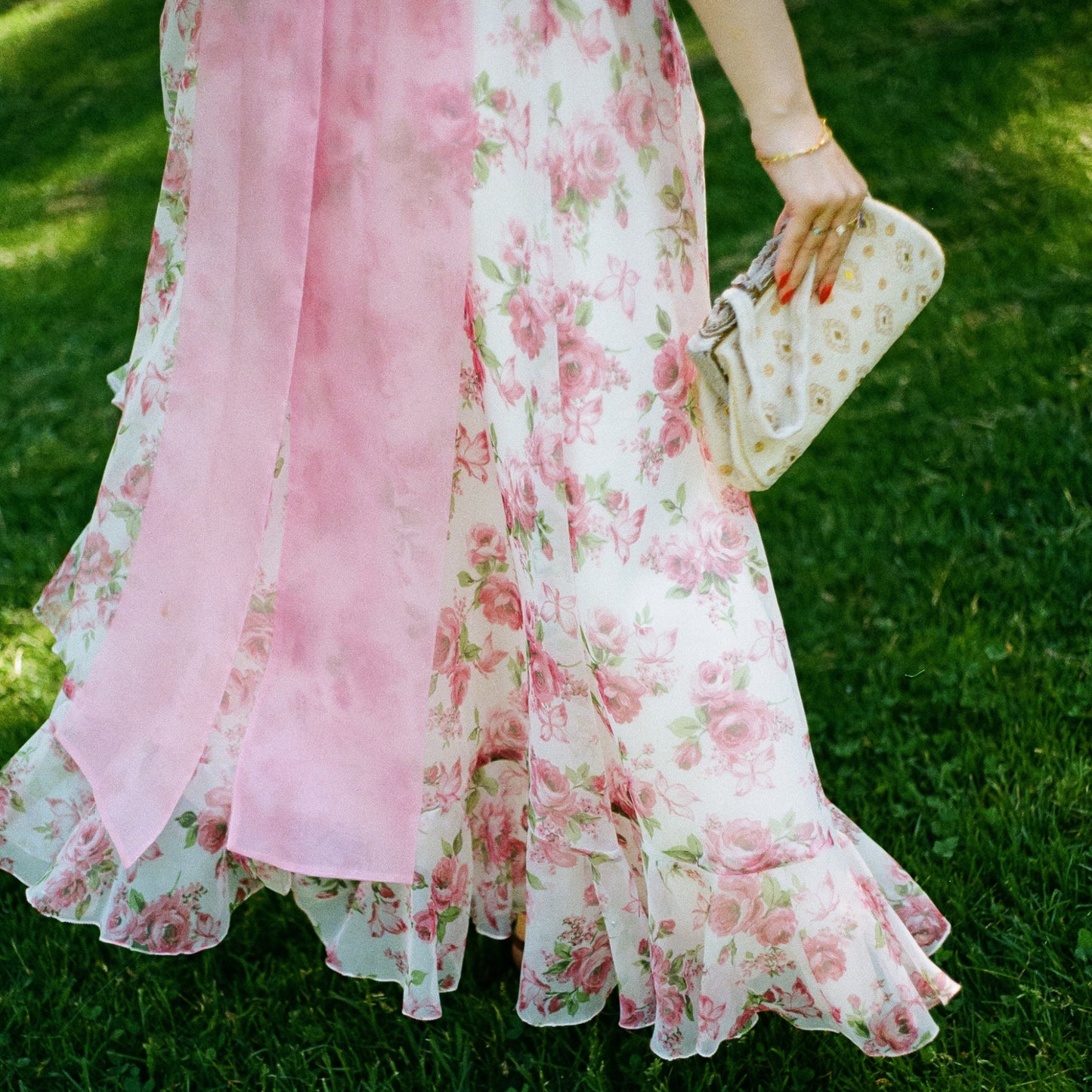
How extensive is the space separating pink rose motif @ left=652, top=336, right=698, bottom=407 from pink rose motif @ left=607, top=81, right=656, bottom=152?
7.8 inches

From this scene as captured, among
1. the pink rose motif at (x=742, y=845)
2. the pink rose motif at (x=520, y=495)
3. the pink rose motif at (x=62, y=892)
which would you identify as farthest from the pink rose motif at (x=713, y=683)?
the pink rose motif at (x=62, y=892)

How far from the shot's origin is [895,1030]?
134cm

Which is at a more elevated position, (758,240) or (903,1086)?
(903,1086)

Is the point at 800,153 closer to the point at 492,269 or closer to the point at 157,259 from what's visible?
the point at 492,269

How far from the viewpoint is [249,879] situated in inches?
66.7

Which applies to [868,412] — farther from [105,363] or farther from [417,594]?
[105,363]

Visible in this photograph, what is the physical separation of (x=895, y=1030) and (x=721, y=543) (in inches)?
21.4

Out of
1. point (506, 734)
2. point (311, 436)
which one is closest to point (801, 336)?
point (311, 436)

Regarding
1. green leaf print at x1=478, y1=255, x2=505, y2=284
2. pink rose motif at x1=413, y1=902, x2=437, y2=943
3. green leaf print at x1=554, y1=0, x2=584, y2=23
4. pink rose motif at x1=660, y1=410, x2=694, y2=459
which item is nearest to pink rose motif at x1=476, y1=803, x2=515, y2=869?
pink rose motif at x1=413, y1=902, x2=437, y2=943

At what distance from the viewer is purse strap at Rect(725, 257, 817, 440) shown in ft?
3.94

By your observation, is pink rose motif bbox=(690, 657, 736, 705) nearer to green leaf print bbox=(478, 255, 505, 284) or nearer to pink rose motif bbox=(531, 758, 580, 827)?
pink rose motif bbox=(531, 758, 580, 827)

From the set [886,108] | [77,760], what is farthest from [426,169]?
[886,108]

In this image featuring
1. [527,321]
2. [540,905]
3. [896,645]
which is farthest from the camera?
[896,645]

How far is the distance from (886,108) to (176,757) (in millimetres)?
4025
